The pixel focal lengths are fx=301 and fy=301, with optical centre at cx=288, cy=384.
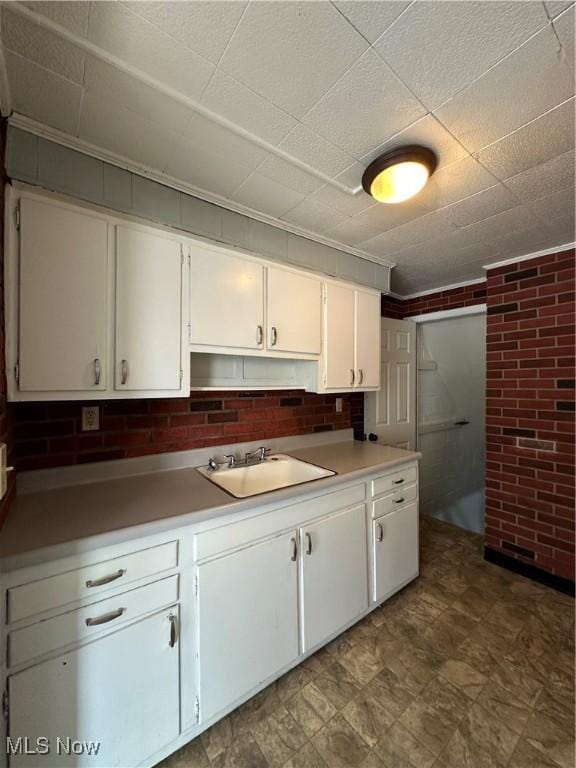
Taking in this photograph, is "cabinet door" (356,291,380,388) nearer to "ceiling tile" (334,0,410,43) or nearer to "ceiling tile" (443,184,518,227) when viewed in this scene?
"ceiling tile" (443,184,518,227)

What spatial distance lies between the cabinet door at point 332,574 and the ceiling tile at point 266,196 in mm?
1717

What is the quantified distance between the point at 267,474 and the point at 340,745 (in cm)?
119

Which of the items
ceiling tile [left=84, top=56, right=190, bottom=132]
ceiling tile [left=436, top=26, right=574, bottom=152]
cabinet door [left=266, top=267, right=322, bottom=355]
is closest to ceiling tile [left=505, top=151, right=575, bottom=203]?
ceiling tile [left=436, top=26, right=574, bottom=152]

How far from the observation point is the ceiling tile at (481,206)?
155 cm

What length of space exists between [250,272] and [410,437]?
233 centimetres

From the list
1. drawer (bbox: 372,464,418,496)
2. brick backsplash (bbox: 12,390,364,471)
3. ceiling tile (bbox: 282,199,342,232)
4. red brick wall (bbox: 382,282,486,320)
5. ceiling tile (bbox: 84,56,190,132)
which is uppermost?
ceiling tile (bbox: 282,199,342,232)

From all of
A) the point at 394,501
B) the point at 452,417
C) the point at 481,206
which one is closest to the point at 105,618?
the point at 394,501

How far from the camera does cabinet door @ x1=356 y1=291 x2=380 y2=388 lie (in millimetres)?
2217

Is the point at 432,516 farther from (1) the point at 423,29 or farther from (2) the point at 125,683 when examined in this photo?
(1) the point at 423,29

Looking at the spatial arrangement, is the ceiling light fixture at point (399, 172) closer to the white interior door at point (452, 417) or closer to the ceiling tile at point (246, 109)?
the ceiling tile at point (246, 109)

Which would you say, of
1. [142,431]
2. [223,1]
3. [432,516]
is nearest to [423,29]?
[223,1]

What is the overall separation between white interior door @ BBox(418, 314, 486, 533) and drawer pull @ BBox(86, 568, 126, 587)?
9.67 ft

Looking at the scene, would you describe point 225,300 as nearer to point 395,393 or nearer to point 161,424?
point 161,424

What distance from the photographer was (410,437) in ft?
10.1
